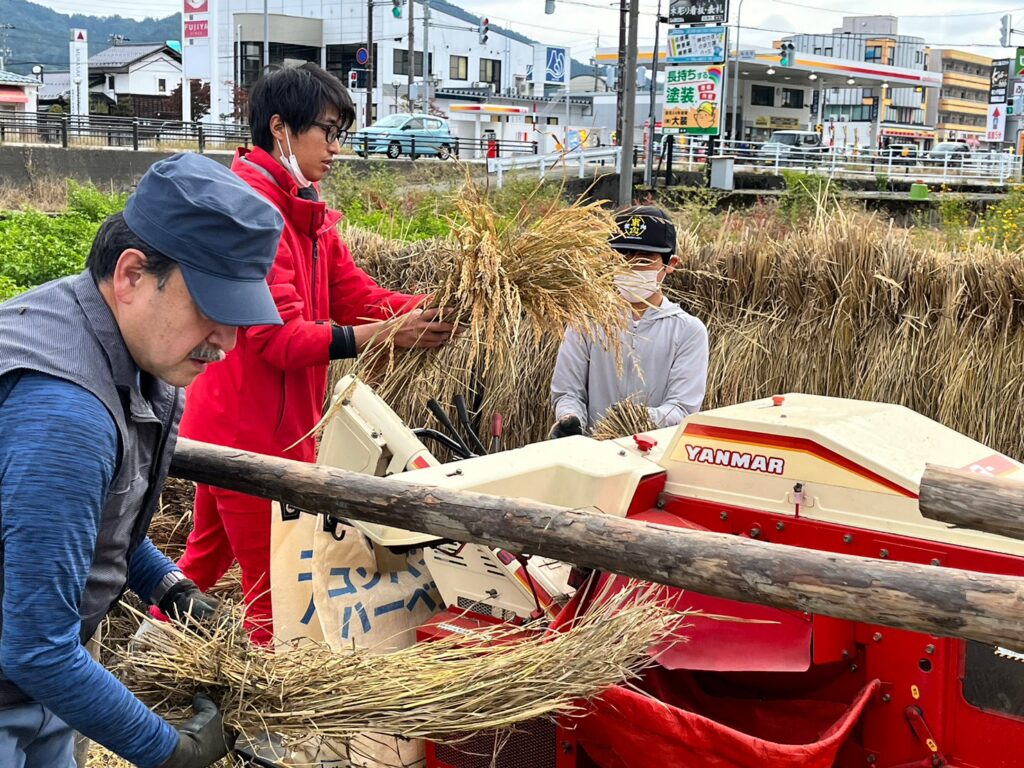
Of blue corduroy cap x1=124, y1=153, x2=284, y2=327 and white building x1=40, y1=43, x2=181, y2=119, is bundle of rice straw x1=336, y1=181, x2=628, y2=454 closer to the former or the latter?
blue corduroy cap x1=124, y1=153, x2=284, y2=327

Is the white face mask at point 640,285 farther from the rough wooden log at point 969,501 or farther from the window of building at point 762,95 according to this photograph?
the window of building at point 762,95

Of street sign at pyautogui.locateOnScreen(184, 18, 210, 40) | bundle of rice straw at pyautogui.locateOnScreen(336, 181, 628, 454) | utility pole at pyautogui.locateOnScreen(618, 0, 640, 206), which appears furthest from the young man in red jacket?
street sign at pyautogui.locateOnScreen(184, 18, 210, 40)

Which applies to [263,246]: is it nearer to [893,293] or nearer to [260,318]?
[260,318]

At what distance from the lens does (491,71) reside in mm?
70875

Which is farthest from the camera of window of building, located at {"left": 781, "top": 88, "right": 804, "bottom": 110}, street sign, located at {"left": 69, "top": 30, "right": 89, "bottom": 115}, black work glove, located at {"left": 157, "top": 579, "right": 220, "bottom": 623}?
window of building, located at {"left": 781, "top": 88, "right": 804, "bottom": 110}

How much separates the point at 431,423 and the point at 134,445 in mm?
3396

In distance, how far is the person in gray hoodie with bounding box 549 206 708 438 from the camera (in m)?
4.10

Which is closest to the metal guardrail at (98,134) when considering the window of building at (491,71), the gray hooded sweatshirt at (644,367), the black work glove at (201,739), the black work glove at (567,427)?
the gray hooded sweatshirt at (644,367)

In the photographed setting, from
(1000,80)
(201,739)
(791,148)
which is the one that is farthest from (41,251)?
(1000,80)

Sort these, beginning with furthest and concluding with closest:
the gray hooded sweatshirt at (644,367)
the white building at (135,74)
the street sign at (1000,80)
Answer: the white building at (135,74)
the street sign at (1000,80)
the gray hooded sweatshirt at (644,367)

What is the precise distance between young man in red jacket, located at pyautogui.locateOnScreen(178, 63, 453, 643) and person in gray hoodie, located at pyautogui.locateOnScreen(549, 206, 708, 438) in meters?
0.92

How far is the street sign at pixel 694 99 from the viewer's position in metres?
23.4

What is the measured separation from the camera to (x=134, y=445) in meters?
1.78

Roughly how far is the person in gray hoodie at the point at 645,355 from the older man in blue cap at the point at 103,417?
95.2 inches
